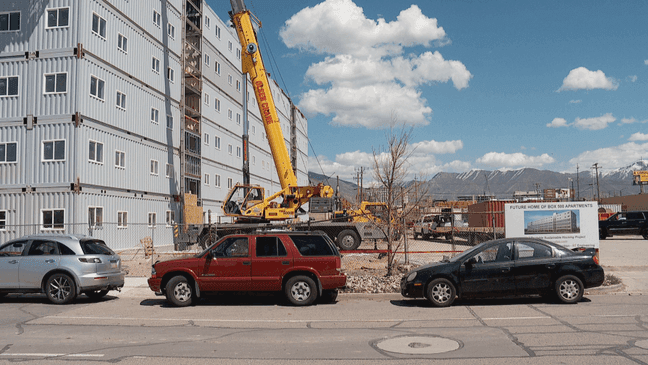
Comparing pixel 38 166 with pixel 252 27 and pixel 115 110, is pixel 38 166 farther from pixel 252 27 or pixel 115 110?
pixel 252 27

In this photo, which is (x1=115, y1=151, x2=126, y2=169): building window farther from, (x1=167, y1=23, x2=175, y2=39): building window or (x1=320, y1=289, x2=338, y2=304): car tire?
(x1=320, y1=289, x2=338, y2=304): car tire

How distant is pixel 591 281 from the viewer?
10945mm

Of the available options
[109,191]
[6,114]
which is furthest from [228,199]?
[6,114]

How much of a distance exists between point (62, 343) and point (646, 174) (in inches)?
4224

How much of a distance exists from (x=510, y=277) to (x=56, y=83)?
72.3ft

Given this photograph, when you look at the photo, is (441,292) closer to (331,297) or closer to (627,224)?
(331,297)

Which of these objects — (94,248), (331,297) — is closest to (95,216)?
(94,248)

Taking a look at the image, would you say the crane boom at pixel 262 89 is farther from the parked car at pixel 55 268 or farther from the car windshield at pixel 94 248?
the parked car at pixel 55 268

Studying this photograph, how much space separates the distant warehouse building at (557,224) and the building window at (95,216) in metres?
18.8

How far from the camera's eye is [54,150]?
23.6 metres

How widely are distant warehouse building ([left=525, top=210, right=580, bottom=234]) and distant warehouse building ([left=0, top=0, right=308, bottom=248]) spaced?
639 inches

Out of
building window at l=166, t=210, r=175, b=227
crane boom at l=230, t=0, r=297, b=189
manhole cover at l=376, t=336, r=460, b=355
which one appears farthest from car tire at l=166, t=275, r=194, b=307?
building window at l=166, t=210, r=175, b=227

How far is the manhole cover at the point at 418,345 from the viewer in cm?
725

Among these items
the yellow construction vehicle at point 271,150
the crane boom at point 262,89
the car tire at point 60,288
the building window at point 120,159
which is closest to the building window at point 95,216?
the building window at point 120,159
